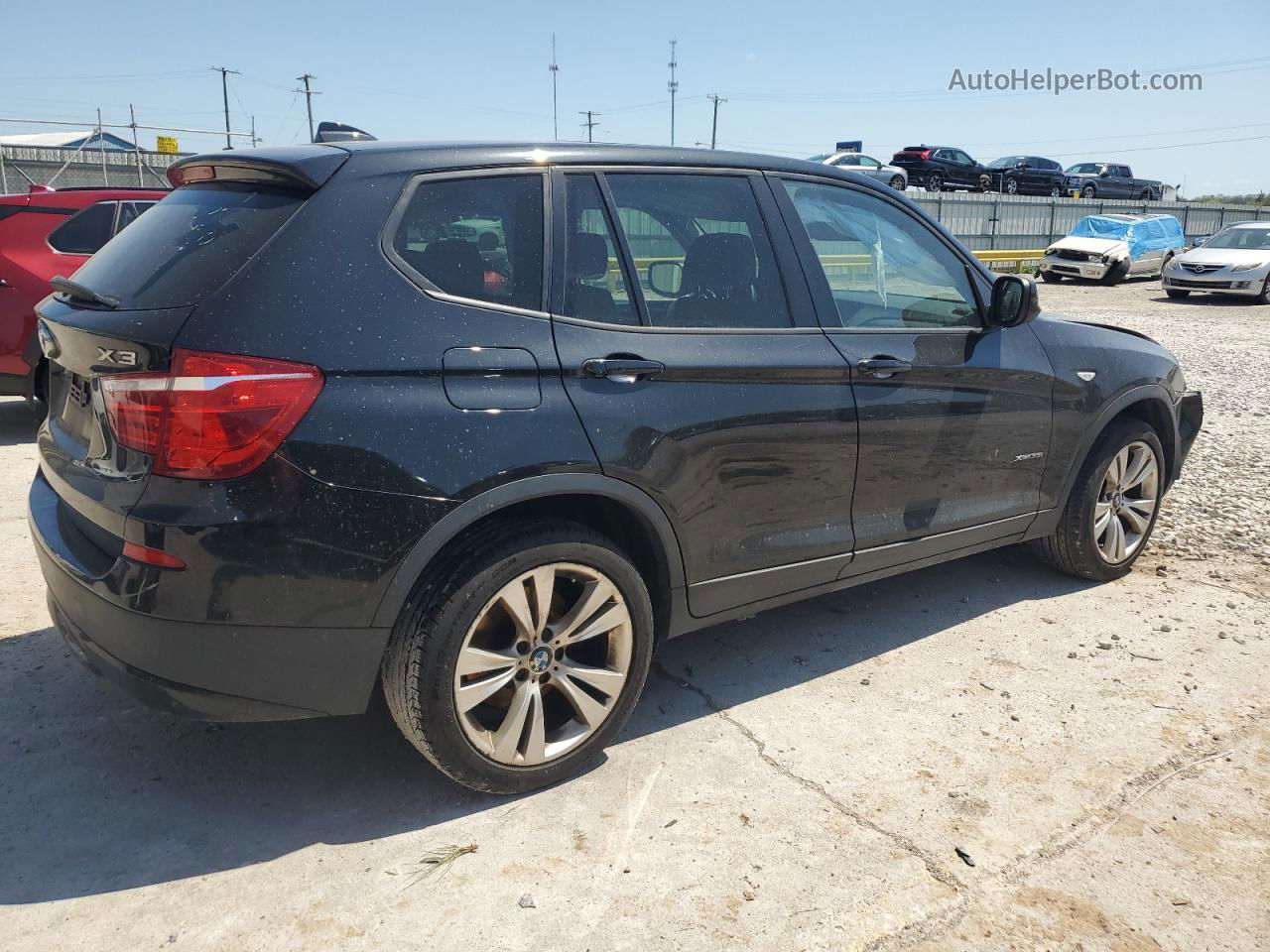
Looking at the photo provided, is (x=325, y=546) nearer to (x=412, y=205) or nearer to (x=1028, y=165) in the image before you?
(x=412, y=205)

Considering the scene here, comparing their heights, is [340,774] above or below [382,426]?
below

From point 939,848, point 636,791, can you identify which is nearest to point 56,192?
point 636,791

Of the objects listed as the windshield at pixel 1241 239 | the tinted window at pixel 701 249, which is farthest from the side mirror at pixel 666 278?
the windshield at pixel 1241 239

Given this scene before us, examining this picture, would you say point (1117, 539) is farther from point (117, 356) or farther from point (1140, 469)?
point (117, 356)

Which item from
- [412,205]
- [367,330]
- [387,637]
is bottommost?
[387,637]

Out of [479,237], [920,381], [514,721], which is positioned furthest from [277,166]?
[920,381]

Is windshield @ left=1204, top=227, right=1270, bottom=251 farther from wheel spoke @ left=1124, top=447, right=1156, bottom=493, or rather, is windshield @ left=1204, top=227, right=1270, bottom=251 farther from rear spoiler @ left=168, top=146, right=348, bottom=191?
rear spoiler @ left=168, top=146, right=348, bottom=191

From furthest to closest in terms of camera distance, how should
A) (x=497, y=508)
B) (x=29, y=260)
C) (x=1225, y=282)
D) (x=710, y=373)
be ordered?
1. (x=1225, y=282)
2. (x=29, y=260)
3. (x=710, y=373)
4. (x=497, y=508)

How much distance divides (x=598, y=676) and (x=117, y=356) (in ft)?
5.17

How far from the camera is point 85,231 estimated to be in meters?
7.59

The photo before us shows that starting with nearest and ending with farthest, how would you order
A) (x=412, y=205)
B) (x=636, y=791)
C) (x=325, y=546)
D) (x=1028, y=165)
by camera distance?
(x=325, y=546) < (x=412, y=205) < (x=636, y=791) < (x=1028, y=165)

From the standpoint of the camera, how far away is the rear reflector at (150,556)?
8.04 feet

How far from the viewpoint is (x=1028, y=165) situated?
132ft

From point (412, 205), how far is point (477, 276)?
0.25 metres
